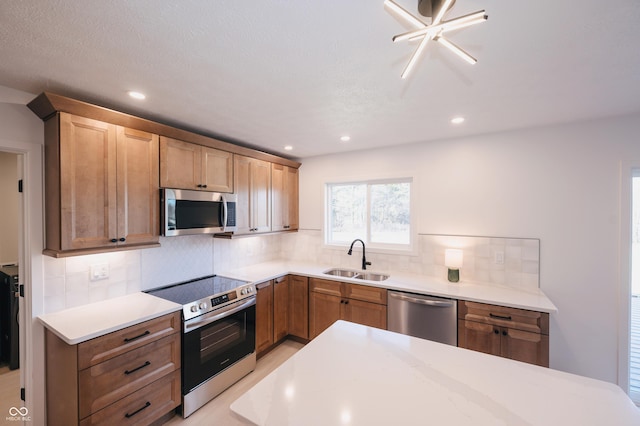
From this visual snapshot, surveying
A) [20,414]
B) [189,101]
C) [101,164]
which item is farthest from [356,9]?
[20,414]

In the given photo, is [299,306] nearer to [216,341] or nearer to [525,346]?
[216,341]

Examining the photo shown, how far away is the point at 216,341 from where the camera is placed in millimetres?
2352

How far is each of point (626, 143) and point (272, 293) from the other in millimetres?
3524

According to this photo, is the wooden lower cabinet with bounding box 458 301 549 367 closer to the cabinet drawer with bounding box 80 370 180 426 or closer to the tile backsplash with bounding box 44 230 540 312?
the tile backsplash with bounding box 44 230 540 312

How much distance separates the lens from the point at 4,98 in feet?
5.69

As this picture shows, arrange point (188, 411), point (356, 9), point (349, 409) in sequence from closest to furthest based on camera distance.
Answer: point (349, 409), point (356, 9), point (188, 411)

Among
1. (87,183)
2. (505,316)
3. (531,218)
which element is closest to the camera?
(87,183)

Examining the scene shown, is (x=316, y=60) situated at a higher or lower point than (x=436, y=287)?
higher

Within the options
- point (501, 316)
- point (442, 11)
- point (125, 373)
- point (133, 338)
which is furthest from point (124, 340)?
point (501, 316)

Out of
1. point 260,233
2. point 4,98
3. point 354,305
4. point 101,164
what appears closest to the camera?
point 4,98

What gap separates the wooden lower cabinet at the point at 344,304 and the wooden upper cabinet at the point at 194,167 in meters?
1.51

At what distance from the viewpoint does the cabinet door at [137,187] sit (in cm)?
202

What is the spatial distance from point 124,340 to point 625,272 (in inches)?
152

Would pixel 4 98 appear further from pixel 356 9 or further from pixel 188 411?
pixel 188 411
